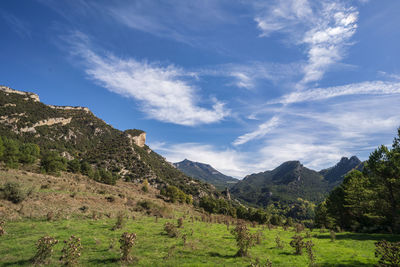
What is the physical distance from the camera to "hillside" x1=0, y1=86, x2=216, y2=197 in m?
107

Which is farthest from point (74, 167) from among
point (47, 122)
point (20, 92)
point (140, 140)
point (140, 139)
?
point (20, 92)

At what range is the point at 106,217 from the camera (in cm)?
2545

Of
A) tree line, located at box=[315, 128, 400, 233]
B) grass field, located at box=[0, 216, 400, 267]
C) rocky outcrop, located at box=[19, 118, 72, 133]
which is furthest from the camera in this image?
rocky outcrop, located at box=[19, 118, 72, 133]

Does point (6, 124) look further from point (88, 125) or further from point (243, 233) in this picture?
point (243, 233)

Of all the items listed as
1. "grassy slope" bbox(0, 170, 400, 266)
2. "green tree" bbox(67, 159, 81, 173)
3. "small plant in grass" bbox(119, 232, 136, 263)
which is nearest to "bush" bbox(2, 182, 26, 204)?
"grassy slope" bbox(0, 170, 400, 266)

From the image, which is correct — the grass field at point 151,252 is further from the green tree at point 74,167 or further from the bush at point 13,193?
the green tree at point 74,167

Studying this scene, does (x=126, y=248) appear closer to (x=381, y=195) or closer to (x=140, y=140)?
(x=381, y=195)

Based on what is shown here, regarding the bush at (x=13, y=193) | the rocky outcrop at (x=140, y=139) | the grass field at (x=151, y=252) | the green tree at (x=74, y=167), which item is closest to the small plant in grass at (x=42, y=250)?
the grass field at (x=151, y=252)

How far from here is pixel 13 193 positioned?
22000mm

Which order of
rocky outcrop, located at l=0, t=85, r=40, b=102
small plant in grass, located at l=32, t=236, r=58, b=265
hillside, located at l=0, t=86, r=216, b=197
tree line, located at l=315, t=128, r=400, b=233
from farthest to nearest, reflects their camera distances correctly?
1. rocky outcrop, located at l=0, t=85, r=40, b=102
2. hillside, located at l=0, t=86, r=216, b=197
3. tree line, located at l=315, t=128, r=400, b=233
4. small plant in grass, located at l=32, t=236, r=58, b=265

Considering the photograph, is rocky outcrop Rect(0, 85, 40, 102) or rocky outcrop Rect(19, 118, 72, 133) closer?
rocky outcrop Rect(19, 118, 72, 133)

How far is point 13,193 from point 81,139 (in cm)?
14403

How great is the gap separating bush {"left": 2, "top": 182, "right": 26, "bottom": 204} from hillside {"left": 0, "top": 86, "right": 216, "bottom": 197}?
238ft

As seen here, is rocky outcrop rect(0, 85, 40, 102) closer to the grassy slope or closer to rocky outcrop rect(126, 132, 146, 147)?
rocky outcrop rect(126, 132, 146, 147)
